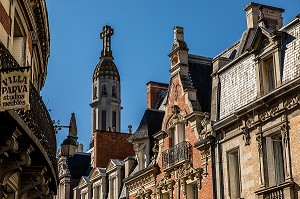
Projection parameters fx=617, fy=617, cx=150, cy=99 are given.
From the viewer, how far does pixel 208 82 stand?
3100 cm

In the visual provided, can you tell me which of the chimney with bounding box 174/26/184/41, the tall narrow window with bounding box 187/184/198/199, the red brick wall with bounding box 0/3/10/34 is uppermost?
the chimney with bounding box 174/26/184/41

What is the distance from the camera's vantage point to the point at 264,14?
2823 centimetres

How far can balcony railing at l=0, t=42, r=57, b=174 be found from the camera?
13781mm

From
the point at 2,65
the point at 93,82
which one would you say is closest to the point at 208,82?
the point at 2,65

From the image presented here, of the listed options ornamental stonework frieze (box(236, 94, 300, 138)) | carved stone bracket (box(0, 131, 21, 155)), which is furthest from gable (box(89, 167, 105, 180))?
carved stone bracket (box(0, 131, 21, 155))

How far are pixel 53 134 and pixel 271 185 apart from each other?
8351 millimetres

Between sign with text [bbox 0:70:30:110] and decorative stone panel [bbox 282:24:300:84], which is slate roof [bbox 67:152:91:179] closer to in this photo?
decorative stone panel [bbox 282:24:300:84]

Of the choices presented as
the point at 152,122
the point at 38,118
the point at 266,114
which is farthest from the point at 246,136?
the point at 152,122

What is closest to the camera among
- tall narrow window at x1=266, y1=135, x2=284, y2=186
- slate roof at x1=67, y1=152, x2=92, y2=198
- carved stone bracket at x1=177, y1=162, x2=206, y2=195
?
tall narrow window at x1=266, y1=135, x2=284, y2=186

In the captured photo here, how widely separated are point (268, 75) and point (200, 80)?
7444 mm

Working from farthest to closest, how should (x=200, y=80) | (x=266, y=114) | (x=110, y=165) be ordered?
1. (x=110, y=165)
2. (x=200, y=80)
3. (x=266, y=114)

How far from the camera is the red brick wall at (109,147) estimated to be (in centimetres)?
4231

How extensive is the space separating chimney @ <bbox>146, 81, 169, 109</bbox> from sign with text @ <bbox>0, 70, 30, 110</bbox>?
83.5 feet

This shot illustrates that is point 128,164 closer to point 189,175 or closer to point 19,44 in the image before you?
point 189,175
